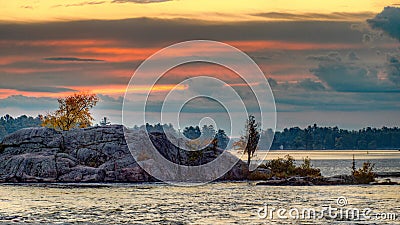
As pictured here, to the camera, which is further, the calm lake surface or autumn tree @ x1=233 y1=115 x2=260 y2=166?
autumn tree @ x1=233 y1=115 x2=260 y2=166

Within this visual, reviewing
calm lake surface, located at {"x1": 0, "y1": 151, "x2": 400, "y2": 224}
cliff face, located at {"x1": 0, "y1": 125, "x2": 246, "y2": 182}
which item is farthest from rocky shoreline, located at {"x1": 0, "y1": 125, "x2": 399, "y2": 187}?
calm lake surface, located at {"x1": 0, "y1": 151, "x2": 400, "y2": 224}

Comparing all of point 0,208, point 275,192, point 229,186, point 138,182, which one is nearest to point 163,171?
point 138,182

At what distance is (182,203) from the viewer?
84.9 metres

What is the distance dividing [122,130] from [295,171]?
93.5 ft

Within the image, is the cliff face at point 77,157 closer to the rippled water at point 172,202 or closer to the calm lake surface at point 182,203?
the calm lake surface at point 182,203

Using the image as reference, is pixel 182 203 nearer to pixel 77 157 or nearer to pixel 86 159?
pixel 86 159

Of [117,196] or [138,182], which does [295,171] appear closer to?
[138,182]

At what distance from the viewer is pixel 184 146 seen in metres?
124

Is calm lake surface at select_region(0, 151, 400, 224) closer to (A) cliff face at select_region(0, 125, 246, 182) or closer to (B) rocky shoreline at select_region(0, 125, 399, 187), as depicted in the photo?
(B) rocky shoreline at select_region(0, 125, 399, 187)

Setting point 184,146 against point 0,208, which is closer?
point 0,208

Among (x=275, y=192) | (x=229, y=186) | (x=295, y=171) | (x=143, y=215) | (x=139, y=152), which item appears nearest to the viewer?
(x=143, y=215)

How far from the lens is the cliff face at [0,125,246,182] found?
112875 mm

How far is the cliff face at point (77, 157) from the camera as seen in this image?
112875 millimetres

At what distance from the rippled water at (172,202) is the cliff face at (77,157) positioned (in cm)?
687
